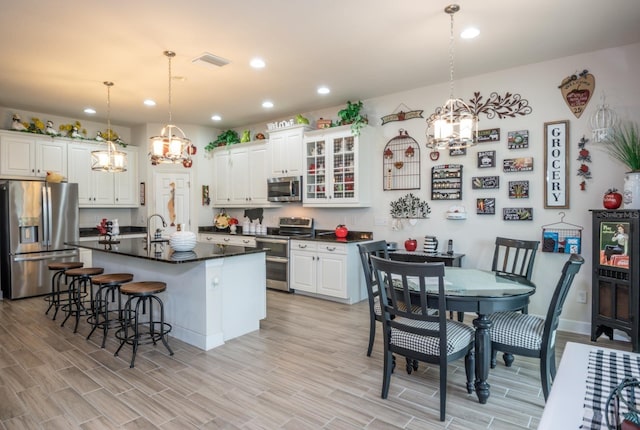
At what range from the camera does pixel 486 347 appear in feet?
8.23

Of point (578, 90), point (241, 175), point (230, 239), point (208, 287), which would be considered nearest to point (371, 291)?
point (208, 287)

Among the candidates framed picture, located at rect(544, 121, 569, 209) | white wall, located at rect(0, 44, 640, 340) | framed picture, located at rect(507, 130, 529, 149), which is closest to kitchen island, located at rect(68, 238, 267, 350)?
white wall, located at rect(0, 44, 640, 340)

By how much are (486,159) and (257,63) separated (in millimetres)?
2843

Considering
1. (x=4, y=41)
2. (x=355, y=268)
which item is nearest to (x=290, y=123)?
(x=355, y=268)

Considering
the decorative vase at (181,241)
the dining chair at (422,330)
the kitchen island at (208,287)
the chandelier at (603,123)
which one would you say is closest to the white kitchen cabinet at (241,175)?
the kitchen island at (208,287)

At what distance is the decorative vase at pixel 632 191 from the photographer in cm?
329

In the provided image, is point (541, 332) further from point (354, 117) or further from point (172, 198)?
point (172, 198)

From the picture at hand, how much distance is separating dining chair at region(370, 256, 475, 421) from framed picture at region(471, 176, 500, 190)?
7.12 ft

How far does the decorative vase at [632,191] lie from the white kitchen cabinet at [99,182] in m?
7.34

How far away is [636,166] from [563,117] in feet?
2.92

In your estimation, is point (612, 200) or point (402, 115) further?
point (402, 115)

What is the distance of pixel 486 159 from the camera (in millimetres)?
4379

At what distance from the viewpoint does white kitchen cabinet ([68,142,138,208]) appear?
20.9 ft

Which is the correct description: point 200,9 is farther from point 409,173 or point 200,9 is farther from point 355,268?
point 355,268
